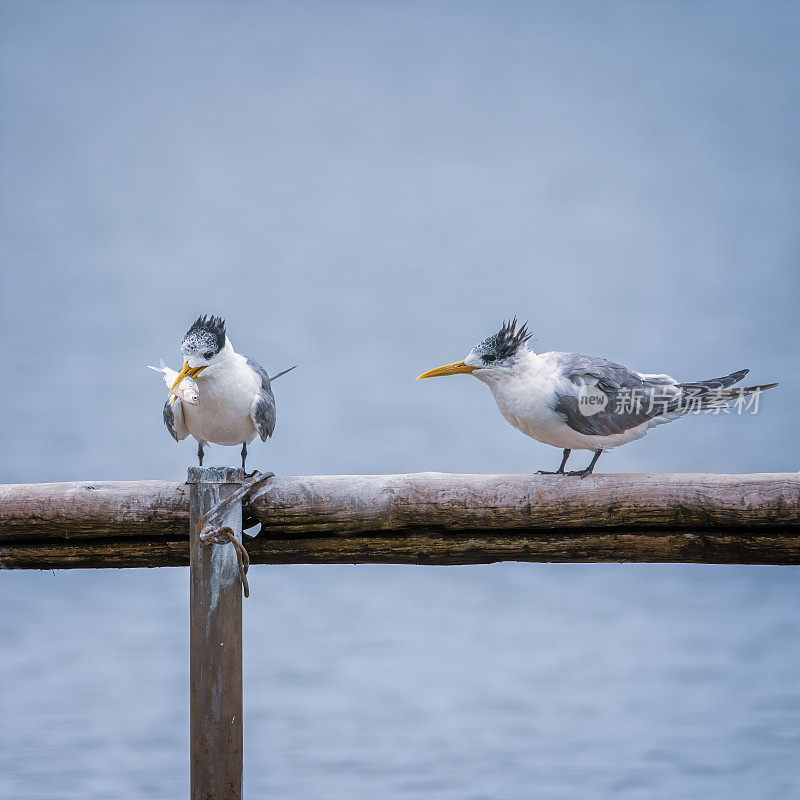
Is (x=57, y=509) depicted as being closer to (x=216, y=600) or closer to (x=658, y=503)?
(x=216, y=600)

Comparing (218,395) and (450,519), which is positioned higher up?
(218,395)

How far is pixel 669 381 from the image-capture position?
8.32 ft

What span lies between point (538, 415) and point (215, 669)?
3.37 ft

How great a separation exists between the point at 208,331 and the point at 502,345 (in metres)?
0.81

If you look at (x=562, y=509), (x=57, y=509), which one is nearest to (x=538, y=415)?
(x=562, y=509)

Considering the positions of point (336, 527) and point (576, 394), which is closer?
point (336, 527)

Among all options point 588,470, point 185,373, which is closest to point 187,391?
point 185,373

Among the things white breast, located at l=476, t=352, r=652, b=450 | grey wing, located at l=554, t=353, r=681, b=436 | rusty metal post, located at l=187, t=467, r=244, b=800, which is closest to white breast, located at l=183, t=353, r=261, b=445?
rusty metal post, located at l=187, t=467, r=244, b=800

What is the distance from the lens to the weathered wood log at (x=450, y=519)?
205 cm

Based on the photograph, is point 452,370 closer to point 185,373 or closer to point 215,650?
point 185,373

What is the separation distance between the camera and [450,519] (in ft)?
6.95

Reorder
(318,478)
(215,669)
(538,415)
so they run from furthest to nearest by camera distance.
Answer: (538,415)
(318,478)
(215,669)

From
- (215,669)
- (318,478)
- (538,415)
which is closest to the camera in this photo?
(215,669)

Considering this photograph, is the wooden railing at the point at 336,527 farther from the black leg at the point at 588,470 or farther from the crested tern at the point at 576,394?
the crested tern at the point at 576,394
